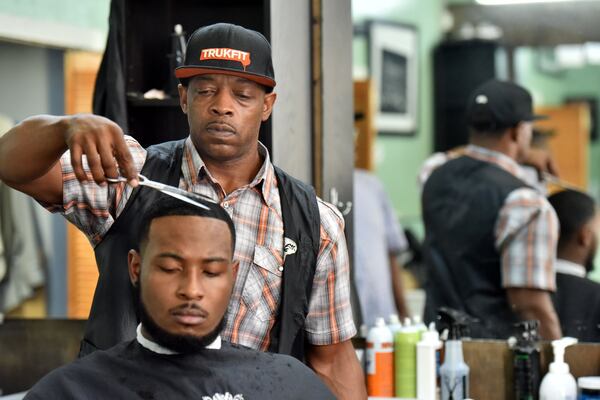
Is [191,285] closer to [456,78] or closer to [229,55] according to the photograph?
[229,55]

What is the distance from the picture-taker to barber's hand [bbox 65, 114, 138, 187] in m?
1.75

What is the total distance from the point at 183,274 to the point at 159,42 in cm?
114

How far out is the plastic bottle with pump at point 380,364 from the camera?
9.22 feet

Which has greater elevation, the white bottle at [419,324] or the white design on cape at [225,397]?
the white design on cape at [225,397]

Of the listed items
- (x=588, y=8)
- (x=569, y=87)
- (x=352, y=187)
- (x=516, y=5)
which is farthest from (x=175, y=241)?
(x=569, y=87)

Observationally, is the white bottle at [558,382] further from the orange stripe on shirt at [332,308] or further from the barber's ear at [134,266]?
the barber's ear at [134,266]

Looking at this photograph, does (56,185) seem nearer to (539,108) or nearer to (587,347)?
(587,347)

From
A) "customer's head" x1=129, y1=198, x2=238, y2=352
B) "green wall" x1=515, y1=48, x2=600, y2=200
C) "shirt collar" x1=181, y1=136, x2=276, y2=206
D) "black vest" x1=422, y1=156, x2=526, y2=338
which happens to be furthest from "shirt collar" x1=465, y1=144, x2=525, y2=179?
"customer's head" x1=129, y1=198, x2=238, y2=352

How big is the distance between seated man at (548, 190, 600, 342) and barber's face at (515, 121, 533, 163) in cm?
16

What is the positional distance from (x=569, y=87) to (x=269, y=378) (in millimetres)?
2973

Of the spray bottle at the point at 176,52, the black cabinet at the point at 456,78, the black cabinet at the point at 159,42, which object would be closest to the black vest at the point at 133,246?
the black cabinet at the point at 159,42

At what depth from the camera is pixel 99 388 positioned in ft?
6.15

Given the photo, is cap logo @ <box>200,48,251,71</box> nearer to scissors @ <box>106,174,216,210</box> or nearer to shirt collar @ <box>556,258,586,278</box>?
scissors @ <box>106,174,216,210</box>

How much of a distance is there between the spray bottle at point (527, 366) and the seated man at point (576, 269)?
0.17 meters
